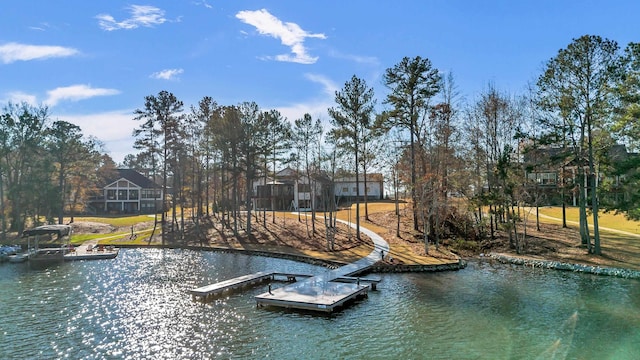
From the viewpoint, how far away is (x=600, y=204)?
25.8m

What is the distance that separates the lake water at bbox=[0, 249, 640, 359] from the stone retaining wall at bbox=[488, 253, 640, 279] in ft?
3.12

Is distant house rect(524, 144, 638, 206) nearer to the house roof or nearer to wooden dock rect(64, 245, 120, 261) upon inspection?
wooden dock rect(64, 245, 120, 261)

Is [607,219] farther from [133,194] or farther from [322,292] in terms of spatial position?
[133,194]

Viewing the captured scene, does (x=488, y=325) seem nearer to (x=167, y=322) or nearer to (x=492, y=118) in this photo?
(x=167, y=322)

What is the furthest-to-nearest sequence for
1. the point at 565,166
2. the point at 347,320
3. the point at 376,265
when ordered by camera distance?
1. the point at 565,166
2. the point at 376,265
3. the point at 347,320

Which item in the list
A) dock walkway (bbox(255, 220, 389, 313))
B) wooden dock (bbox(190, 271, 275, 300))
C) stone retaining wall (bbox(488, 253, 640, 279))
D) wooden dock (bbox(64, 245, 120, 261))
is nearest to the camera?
dock walkway (bbox(255, 220, 389, 313))

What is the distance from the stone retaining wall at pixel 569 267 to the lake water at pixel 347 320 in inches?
37.5

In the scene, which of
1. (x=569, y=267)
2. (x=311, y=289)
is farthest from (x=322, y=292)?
(x=569, y=267)

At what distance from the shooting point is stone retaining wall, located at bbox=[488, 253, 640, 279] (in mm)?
21969

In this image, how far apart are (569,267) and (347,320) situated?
15308mm

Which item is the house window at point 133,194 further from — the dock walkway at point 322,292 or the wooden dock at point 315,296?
the wooden dock at point 315,296

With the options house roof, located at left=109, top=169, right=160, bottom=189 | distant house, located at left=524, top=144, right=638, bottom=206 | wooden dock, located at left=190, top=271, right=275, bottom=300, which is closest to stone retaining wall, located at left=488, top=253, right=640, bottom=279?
distant house, located at left=524, top=144, right=638, bottom=206

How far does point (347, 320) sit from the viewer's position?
15.6 meters

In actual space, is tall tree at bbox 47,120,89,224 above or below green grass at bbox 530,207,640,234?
above
